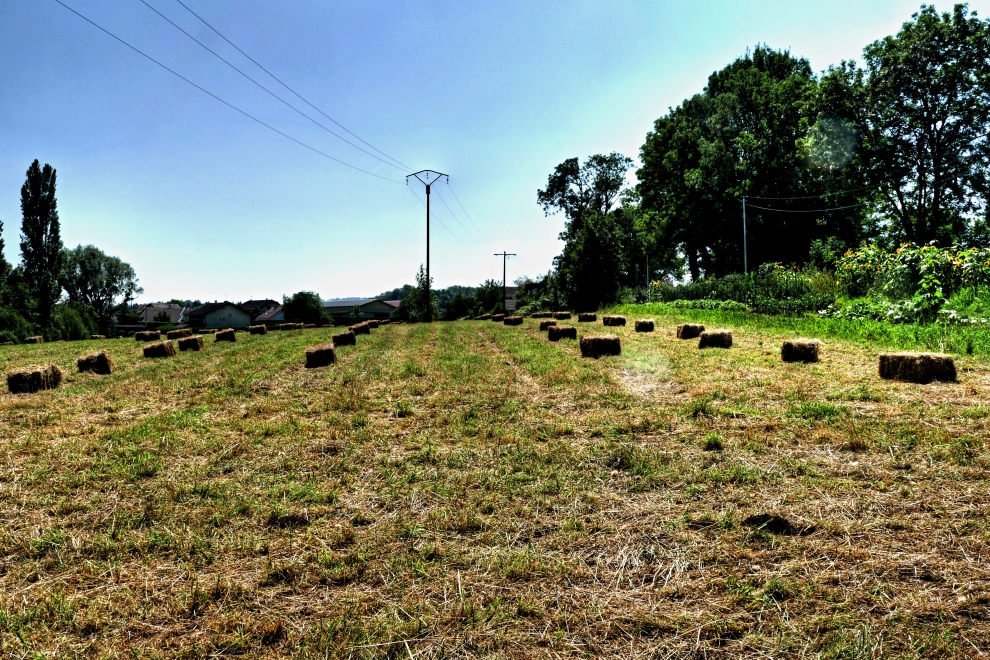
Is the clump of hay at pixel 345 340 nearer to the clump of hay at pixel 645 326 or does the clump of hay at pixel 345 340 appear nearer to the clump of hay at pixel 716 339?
the clump of hay at pixel 645 326

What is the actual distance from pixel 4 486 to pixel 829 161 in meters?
37.8

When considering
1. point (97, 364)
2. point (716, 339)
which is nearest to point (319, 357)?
point (97, 364)

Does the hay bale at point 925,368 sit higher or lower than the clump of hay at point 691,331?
lower

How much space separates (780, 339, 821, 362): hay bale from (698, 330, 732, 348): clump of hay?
207cm

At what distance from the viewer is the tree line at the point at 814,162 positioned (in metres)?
28.5

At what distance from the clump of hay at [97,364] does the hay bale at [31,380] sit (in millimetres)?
1693

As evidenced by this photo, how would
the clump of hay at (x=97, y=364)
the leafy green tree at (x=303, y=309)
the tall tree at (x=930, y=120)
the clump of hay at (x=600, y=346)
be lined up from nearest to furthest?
the clump of hay at (x=600, y=346), the clump of hay at (x=97, y=364), the tall tree at (x=930, y=120), the leafy green tree at (x=303, y=309)

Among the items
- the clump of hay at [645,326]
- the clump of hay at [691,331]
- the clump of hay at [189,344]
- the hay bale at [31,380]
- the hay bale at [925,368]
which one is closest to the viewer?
the hay bale at [925,368]

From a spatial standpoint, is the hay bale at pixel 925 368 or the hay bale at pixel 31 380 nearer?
the hay bale at pixel 925 368

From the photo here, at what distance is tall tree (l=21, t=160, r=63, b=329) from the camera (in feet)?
157

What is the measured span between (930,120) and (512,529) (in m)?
38.4

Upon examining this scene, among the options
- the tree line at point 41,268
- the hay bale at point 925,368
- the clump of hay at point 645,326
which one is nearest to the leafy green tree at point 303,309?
the tree line at point 41,268

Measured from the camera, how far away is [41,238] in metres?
49.1

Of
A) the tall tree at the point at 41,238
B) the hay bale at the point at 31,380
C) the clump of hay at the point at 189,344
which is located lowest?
the hay bale at the point at 31,380
